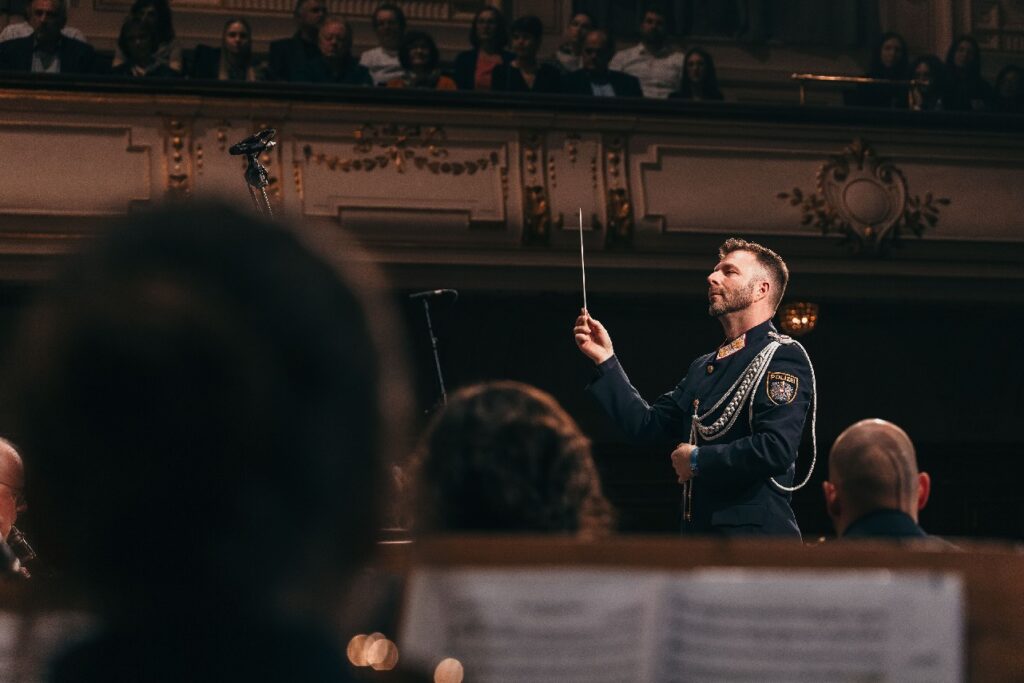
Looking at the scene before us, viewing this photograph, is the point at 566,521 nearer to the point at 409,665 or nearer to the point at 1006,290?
the point at 409,665

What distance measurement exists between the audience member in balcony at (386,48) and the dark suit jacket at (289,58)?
0.43 metres

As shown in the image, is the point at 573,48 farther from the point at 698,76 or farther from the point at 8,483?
the point at 8,483

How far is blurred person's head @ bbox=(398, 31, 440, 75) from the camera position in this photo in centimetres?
935

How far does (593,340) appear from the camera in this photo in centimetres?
470

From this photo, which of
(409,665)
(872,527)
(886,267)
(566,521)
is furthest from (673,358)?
(409,665)

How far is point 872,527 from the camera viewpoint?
Result: 2557 millimetres

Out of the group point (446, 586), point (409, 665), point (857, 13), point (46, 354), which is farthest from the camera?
point (857, 13)

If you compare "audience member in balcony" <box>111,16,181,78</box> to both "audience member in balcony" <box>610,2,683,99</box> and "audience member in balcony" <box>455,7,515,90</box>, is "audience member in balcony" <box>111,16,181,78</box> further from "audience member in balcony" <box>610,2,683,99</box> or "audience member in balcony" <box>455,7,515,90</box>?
"audience member in balcony" <box>610,2,683,99</box>

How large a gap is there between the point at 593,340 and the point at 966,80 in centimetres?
659

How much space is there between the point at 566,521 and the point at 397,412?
1173mm

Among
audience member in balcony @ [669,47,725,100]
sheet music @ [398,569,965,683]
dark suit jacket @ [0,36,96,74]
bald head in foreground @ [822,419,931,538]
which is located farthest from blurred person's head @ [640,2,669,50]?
sheet music @ [398,569,965,683]

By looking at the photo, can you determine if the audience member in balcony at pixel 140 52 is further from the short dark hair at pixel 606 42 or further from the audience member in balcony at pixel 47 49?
the short dark hair at pixel 606 42

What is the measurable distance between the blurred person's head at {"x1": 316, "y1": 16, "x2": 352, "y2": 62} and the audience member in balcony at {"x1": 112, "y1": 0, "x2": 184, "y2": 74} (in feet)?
3.02

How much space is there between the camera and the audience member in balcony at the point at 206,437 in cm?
73
